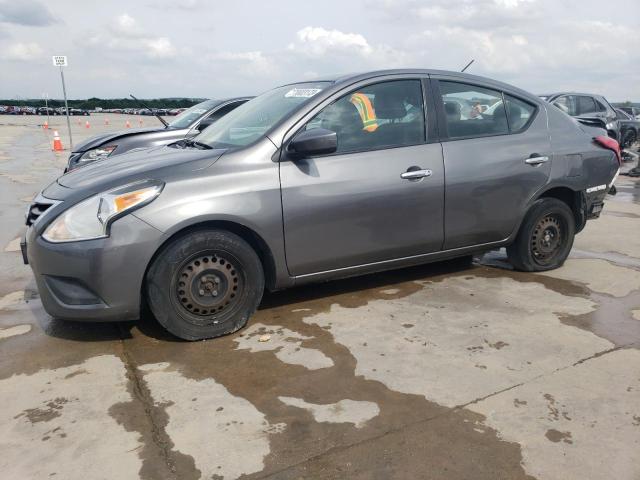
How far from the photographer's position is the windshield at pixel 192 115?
828 cm

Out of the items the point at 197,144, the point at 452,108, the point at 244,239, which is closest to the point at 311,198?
the point at 244,239

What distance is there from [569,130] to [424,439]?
339 centimetres

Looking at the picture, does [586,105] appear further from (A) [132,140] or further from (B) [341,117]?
(B) [341,117]

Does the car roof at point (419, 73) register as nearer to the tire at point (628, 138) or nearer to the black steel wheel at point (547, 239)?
the black steel wheel at point (547, 239)

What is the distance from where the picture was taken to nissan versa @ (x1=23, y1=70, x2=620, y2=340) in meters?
3.35

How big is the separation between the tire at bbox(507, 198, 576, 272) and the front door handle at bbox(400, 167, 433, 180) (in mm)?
1219

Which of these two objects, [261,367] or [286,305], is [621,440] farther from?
[286,305]

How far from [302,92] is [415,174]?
104cm

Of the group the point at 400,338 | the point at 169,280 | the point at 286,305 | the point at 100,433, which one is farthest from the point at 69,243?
the point at 400,338

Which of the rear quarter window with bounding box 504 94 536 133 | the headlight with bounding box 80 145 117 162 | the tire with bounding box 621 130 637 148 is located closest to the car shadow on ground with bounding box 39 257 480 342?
the rear quarter window with bounding box 504 94 536 133

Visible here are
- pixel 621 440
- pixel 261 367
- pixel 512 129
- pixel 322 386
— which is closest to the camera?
pixel 621 440

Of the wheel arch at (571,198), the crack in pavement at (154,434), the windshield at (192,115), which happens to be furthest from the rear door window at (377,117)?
the windshield at (192,115)

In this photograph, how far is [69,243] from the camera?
10.8ft

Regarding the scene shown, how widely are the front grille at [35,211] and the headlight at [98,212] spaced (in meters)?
0.34
